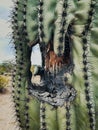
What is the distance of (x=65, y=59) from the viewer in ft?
10.2

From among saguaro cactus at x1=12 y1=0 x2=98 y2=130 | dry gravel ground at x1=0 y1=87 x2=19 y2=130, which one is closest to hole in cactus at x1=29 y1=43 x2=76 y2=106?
saguaro cactus at x1=12 y1=0 x2=98 y2=130

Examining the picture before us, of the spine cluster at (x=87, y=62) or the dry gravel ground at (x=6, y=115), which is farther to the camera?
the dry gravel ground at (x=6, y=115)

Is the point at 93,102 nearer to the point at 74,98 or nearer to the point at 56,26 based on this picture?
the point at 74,98

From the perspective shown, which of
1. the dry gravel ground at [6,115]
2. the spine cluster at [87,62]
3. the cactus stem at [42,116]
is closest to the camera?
the spine cluster at [87,62]

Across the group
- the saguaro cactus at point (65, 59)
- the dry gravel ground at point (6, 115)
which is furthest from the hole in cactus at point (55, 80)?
the dry gravel ground at point (6, 115)

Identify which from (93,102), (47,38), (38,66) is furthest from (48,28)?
(93,102)

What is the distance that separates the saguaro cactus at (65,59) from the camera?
2.97 metres

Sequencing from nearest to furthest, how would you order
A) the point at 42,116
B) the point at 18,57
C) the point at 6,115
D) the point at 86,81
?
the point at 86,81 < the point at 42,116 < the point at 18,57 < the point at 6,115

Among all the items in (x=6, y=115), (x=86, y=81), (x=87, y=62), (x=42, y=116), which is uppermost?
(x=87, y=62)

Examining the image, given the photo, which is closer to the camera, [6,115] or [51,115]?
[51,115]

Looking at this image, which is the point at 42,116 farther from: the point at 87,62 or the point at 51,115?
the point at 87,62

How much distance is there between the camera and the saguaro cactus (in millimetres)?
2967

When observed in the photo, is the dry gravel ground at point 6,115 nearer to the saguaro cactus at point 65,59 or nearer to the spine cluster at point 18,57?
the spine cluster at point 18,57

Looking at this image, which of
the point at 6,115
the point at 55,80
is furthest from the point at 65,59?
the point at 6,115
